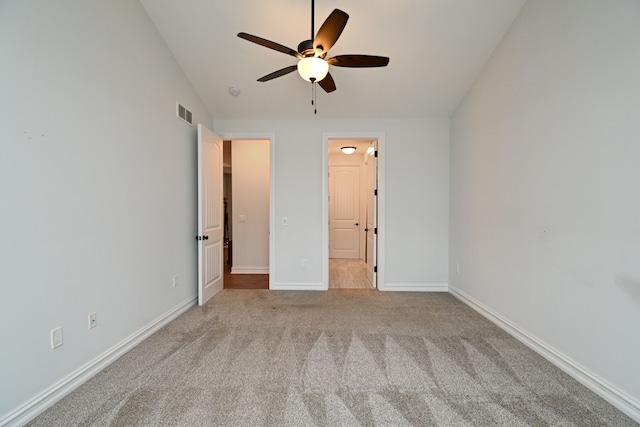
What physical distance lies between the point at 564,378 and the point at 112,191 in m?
3.74

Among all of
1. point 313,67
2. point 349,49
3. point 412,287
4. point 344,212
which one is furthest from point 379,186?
point 344,212

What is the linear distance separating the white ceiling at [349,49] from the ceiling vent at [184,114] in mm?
416

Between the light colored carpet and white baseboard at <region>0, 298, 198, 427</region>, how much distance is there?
48 millimetres

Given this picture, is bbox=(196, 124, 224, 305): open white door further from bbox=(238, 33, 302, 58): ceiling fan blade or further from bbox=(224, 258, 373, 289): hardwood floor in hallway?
bbox=(238, 33, 302, 58): ceiling fan blade

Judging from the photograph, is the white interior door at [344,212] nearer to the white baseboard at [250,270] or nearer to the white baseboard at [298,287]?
the white baseboard at [250,270]

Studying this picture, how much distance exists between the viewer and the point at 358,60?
2271 millimetres

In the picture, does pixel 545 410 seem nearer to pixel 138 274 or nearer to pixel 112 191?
pixel 138 274

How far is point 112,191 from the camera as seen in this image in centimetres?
225

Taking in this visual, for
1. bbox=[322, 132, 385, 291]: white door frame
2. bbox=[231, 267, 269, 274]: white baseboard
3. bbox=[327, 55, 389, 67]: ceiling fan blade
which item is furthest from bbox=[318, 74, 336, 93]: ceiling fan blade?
bbox=[231, 267, 269, 274]: white baseboard

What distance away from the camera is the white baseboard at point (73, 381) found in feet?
5.09

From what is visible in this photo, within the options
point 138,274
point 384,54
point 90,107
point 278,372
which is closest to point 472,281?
point 278,372

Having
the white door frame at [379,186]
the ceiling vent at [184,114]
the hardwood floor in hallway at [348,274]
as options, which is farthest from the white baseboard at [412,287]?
the ceiling vent at [184,114]

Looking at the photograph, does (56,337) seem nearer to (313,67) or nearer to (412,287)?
(313,67)

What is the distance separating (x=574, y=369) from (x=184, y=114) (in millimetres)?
4394
